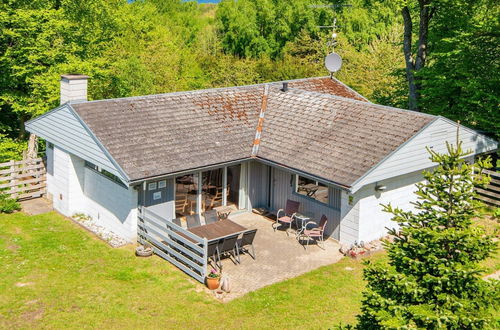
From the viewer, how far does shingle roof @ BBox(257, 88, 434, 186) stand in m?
19.0

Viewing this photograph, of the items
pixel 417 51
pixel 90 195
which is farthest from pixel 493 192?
pixel 90 195

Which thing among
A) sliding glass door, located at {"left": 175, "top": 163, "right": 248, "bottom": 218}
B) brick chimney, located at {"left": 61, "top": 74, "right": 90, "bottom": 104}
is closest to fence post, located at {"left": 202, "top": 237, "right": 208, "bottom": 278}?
sliding glass door, located at {"left": 175, "top": 163, "right": 248, "bottom": 218}

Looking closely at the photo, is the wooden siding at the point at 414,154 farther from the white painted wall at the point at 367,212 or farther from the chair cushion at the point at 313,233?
the chair cushion at the point at 313,233

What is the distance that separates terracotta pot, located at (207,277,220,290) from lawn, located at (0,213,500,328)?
0.85ft

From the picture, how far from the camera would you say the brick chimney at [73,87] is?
Result: 68.5ft

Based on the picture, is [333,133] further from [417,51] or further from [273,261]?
[417,51]

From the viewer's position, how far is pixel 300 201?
20.8 meters

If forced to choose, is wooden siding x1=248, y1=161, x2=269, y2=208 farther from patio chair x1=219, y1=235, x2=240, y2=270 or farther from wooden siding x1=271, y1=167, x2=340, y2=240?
patio chair x1=219, y1=235, x2=240, y2=270

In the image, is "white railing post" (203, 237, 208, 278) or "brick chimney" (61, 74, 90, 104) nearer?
"white railing post" (203, 237, 208, 278)

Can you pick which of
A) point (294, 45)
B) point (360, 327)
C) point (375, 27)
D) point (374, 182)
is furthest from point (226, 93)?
point (375, 27)

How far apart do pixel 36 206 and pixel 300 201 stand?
10.6m

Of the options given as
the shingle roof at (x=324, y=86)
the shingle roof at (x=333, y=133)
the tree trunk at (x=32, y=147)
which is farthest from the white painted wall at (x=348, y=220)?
the tree trunk at (x=32, y=147)

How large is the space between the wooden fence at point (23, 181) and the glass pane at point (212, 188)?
7170mm

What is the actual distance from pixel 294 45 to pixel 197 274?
4195 cm
